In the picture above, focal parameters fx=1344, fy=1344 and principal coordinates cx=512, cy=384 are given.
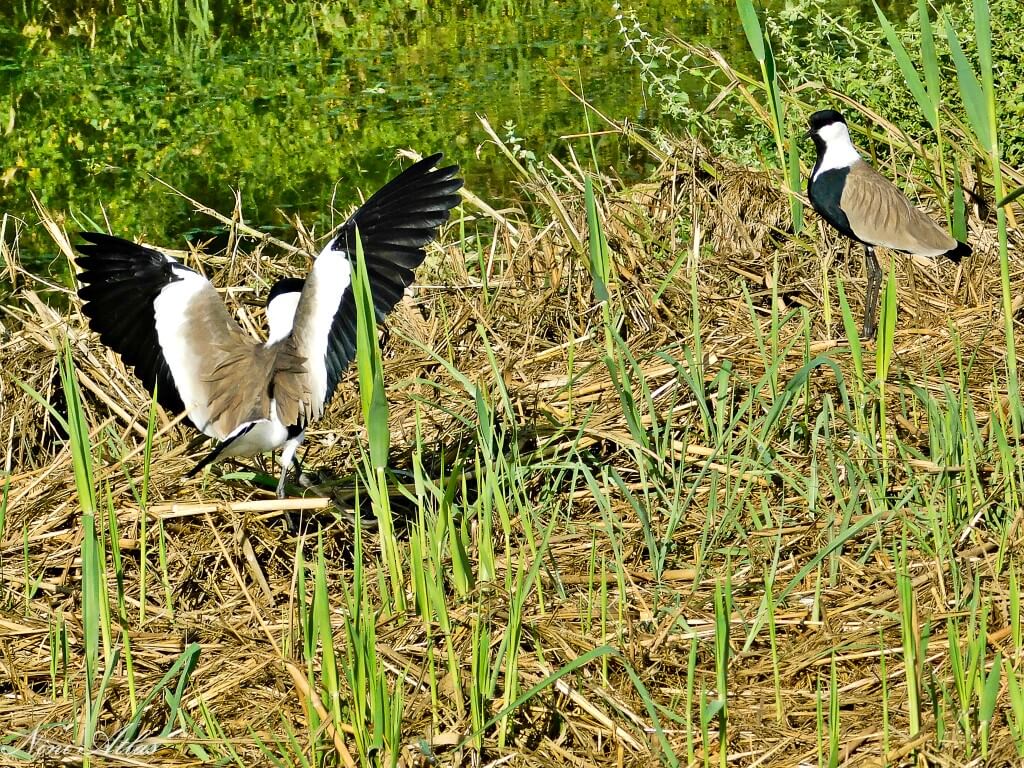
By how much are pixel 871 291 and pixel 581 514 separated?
182 centimetres

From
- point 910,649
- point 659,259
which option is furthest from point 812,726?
point 659,259

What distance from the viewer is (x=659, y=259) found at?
16.0ft

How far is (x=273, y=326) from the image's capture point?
3809 millimetres

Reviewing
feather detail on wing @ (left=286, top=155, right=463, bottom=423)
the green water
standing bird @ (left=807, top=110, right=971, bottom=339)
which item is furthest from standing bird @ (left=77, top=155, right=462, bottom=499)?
the green water

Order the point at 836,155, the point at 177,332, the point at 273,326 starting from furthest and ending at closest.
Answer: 1. the point at 836,155
2. the point at 273,326
3. the point at 177,332

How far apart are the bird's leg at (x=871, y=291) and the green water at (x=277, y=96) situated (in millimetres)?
1796

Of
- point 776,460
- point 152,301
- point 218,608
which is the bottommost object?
point 218,608

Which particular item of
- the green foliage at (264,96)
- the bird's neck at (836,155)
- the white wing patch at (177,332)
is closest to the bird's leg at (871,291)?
the bird's neck at (836,155)

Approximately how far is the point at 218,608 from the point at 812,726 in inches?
56.5

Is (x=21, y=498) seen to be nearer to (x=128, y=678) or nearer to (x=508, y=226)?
(x=128, y=678)

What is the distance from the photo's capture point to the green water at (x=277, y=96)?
22.3 feet

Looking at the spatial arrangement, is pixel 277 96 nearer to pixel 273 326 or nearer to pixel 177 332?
pixel 273 326

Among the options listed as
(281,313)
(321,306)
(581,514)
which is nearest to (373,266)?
(321,306)

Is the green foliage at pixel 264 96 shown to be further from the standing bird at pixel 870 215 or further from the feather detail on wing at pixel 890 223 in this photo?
the feather detail on wing at pixel 890 223
